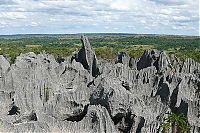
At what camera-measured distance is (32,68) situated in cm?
4769

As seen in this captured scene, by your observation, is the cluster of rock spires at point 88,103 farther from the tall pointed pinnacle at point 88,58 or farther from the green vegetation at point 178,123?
the tall pointed pinnacle at point 88,58

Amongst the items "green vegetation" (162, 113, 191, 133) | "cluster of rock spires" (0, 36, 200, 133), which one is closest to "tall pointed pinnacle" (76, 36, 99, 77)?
"cluster of rock spires" (0, 36, 200, 133)

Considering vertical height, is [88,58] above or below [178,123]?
above

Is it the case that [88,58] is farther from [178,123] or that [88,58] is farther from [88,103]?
[178,123]

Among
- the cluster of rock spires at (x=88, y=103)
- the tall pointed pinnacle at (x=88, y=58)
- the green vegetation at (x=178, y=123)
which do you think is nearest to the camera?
the cluster of rock spires at (x=88, y=103)

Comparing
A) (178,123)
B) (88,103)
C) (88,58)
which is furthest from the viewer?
(88,58)

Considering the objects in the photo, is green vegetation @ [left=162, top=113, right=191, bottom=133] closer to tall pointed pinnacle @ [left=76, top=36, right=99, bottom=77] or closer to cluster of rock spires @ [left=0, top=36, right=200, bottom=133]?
cluster of rock spires @ [left=0, top=36, right=200, bottom=133]

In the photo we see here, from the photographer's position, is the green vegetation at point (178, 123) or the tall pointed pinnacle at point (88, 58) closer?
the green vegetation at point (178, 123)

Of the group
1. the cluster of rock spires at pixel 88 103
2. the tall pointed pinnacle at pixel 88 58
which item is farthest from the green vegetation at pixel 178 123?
the tall pointed pinnacle at pixel 88 58

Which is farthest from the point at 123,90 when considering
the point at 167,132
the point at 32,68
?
the point at 32,68

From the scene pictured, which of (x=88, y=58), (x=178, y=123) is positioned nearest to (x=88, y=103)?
(x=178, y=123)

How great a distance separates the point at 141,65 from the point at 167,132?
3744 cm

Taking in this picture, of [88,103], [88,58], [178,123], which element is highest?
[88,58]

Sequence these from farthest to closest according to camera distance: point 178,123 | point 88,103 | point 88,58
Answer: point 88,58 < point 88,103 < point 178,123
